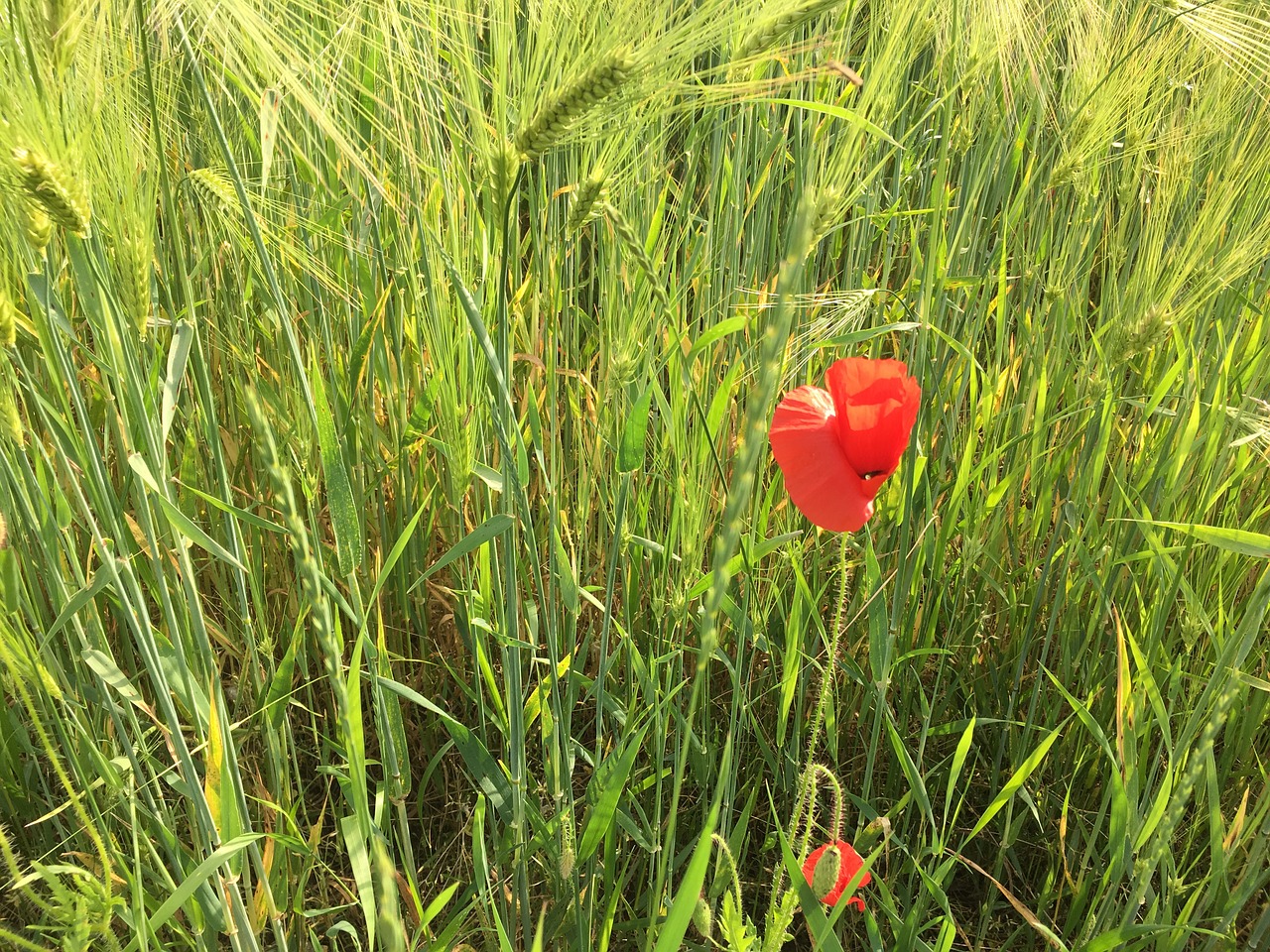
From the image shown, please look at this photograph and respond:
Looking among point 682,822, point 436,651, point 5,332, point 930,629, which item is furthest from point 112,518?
point 930,629

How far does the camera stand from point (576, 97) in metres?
0.57

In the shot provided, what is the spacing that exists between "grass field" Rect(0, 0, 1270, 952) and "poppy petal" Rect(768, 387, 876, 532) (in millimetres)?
47

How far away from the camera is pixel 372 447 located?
3.35 ft

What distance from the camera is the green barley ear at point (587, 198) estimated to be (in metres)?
0.68

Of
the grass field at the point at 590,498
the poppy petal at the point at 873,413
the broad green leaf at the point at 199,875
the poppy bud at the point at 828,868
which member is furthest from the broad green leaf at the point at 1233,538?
the broad green leaf at the point at 199,875

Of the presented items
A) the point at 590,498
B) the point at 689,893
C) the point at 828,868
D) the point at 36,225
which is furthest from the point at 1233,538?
the point at 36,225

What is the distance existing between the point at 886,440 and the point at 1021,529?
62 cm

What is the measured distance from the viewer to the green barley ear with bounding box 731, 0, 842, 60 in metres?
0.63

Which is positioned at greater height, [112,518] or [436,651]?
[112,518]

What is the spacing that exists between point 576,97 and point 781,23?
181 millimetres

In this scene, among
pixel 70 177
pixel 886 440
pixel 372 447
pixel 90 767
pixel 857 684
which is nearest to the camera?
pixel 70 177

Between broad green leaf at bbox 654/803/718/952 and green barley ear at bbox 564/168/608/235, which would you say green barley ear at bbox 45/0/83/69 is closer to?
green barley ear at bbox 564/168/608/235

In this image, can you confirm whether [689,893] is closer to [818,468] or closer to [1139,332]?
[818,468]

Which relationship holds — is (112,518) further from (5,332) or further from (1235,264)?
(1235,264)
